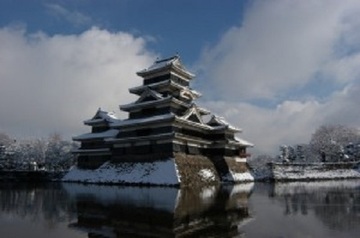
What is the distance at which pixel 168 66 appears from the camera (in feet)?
166

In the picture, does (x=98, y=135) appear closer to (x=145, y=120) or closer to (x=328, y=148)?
(x=145, y=120)

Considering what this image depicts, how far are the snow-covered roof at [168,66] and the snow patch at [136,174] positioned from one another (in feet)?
43.9

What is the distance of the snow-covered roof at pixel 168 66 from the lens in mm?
50756

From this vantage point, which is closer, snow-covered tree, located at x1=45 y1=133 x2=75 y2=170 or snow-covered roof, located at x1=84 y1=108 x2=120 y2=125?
snow-covered roof, located at x1=84 y1=108 x2=120 y2=125

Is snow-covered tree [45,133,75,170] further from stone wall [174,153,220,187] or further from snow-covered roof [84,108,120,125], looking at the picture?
stone wall [174,153,220,187]

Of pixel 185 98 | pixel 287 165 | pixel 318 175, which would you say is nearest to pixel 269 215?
pixel 185 98

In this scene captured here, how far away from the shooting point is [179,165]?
41.1 m

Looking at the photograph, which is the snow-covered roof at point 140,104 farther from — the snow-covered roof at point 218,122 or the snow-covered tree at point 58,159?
the snow-covered tree at point 58,159

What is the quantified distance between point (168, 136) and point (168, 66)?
11893 millimetres

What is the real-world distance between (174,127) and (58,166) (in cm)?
4573

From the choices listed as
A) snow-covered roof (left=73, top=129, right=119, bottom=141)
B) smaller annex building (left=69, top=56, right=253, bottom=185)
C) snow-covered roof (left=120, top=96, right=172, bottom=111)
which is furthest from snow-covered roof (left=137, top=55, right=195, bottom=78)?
snow-covered roof (left=73, top=129, right=119, bottom=141)

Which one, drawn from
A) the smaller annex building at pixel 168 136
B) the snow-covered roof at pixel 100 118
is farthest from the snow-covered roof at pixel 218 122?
the snow-covered roof at pixel 100 118

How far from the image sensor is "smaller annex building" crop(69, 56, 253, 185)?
4350cm

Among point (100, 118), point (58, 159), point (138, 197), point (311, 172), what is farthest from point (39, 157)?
point (138, 197)
